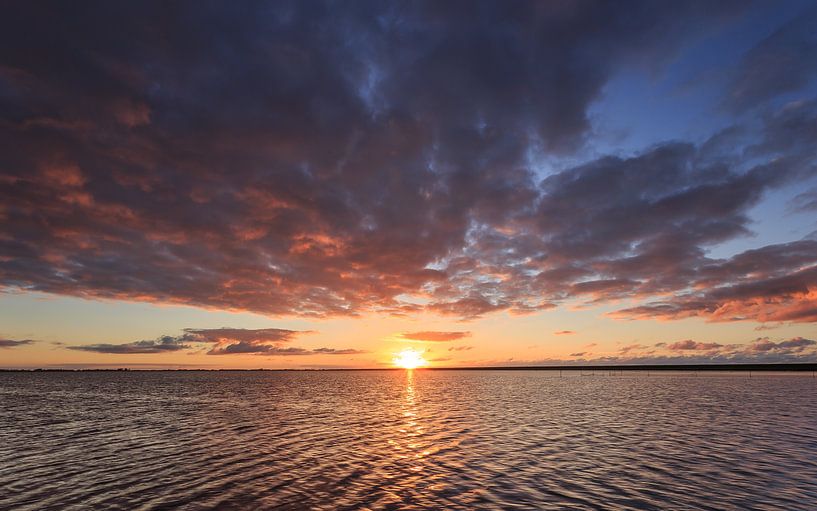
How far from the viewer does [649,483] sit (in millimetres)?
24562

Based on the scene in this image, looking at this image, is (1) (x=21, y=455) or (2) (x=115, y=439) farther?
(2) (x=115, y=439)

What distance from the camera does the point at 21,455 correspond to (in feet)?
109

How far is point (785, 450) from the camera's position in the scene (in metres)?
33.3

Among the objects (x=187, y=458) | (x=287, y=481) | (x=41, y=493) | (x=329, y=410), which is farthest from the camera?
(x=329, y=410)

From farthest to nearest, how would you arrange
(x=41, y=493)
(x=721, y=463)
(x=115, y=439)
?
(x=115, y=439) < (x=721, y=463) < (x=41, y=493)

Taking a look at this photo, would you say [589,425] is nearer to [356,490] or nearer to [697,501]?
[697,501]

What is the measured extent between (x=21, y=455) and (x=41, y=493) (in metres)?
13.9

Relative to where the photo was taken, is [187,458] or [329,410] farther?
[329,410]

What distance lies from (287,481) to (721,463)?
92.0 feet

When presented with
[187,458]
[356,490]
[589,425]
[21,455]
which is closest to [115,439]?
[21,455]

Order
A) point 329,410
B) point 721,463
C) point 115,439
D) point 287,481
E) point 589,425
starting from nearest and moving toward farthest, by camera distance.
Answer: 1. point 287,481
2. point 721,463
3. point 115,439
4. point 589,425
5. point 329,410

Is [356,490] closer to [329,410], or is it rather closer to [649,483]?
[649,483]

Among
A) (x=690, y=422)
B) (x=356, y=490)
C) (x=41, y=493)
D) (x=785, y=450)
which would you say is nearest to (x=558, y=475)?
(x=356, y=490)

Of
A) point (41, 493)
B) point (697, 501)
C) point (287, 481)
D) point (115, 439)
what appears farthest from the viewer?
point (115, 439)
